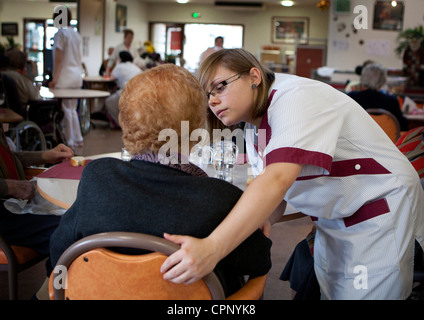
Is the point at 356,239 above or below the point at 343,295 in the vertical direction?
above

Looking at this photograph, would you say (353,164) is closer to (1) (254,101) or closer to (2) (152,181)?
(1) (254,101)

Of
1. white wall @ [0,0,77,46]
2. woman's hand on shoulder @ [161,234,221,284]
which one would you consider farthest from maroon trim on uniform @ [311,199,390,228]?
white wall @ [0,0,77,46]

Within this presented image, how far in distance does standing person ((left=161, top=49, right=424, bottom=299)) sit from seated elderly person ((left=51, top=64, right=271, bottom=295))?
20cm

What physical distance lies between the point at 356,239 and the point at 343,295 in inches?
7.6

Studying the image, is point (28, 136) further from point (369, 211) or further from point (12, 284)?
point (369, 211)

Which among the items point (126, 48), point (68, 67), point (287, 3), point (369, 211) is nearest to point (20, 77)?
point (68, 67)

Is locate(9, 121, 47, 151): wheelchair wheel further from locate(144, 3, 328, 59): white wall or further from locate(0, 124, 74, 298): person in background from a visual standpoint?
locate(144, 3, 328, 59): white wall

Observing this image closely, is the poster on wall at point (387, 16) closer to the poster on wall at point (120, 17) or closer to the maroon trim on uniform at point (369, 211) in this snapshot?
the poster on wall at point (120, 17)

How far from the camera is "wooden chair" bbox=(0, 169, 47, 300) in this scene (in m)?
1.93

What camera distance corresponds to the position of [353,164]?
1432 millimetres

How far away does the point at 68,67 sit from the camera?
6.57 metres

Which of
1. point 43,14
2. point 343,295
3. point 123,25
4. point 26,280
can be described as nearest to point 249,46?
point 123,25

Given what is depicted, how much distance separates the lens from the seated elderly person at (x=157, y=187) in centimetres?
114
